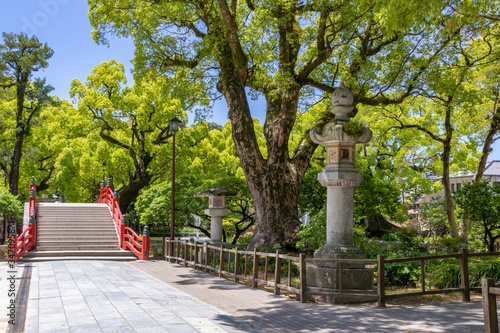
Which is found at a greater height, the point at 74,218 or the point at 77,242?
the point at 74,218

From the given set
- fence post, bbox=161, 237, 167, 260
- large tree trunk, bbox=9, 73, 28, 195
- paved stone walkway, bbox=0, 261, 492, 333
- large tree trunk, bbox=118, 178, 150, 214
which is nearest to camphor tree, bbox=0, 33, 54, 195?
large tree trunk, bbox=9, 73, 28, 195

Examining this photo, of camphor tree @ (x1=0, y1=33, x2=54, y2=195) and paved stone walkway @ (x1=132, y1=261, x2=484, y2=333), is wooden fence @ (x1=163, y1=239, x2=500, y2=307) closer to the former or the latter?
paved stone walkway @ (x1=132, y1=261, x2=484, y2=333)

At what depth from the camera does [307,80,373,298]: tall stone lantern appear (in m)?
9.58

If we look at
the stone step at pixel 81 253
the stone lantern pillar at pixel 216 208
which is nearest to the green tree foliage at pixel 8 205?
the stone step at pixel 81 253

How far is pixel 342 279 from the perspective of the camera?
30.8 feet

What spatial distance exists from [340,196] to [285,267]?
167 inches

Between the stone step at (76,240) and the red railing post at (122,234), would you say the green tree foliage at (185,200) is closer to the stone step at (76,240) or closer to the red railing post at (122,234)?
the red railing post at (122,234)

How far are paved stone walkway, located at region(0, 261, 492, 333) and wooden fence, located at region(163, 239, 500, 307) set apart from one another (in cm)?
34

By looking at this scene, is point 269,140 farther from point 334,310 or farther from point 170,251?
point 334,310

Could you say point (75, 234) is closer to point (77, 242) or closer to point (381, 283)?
point (77, 242)

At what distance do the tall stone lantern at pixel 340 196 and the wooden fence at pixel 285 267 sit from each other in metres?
0.24

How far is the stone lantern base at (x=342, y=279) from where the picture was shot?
30.2 feet

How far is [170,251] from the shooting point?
1772 centimetres

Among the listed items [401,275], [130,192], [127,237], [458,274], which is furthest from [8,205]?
[458,274]
